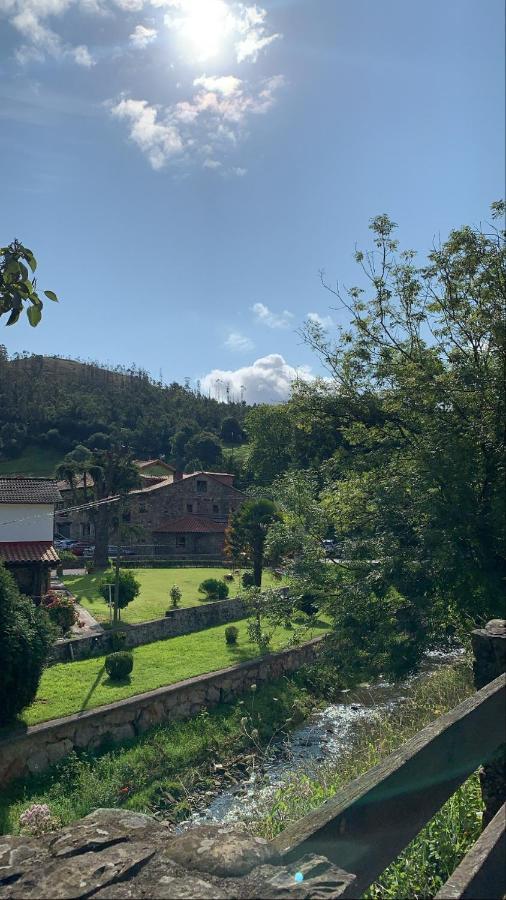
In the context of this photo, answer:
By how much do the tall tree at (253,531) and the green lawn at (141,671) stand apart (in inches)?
245

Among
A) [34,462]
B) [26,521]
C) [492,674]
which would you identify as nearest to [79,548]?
[26,521]

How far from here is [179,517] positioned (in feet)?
168

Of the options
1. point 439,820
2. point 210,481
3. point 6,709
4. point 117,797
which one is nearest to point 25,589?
point 6,709

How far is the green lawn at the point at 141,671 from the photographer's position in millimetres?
15289

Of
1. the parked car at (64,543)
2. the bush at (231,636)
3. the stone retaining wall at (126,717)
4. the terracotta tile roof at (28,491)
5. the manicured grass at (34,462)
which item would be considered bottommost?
the stone retaining wall at (126,717)

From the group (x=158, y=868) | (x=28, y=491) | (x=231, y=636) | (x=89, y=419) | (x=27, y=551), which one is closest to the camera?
(x=158, y=868)

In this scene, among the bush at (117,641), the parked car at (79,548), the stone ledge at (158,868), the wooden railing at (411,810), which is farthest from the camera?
the parked car at (79,548)

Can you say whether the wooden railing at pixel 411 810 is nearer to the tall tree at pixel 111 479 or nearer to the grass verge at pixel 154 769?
the grass verge at pixel 154 769

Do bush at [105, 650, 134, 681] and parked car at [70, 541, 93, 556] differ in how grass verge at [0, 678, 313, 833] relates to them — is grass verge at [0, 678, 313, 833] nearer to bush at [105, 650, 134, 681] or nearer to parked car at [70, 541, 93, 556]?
bush at [105, 650, 134, 681]

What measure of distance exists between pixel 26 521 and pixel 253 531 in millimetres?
10588

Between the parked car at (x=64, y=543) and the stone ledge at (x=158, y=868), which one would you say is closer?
the stone ledge at (x=158, y=868)

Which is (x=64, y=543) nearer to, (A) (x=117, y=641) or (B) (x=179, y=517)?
(B) (x=179, y=517)

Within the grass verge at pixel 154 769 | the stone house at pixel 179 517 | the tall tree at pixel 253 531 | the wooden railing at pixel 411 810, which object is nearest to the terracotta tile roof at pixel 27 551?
the grass verge at pixel 154 769

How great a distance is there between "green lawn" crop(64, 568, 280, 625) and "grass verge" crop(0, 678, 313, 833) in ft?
22.9
